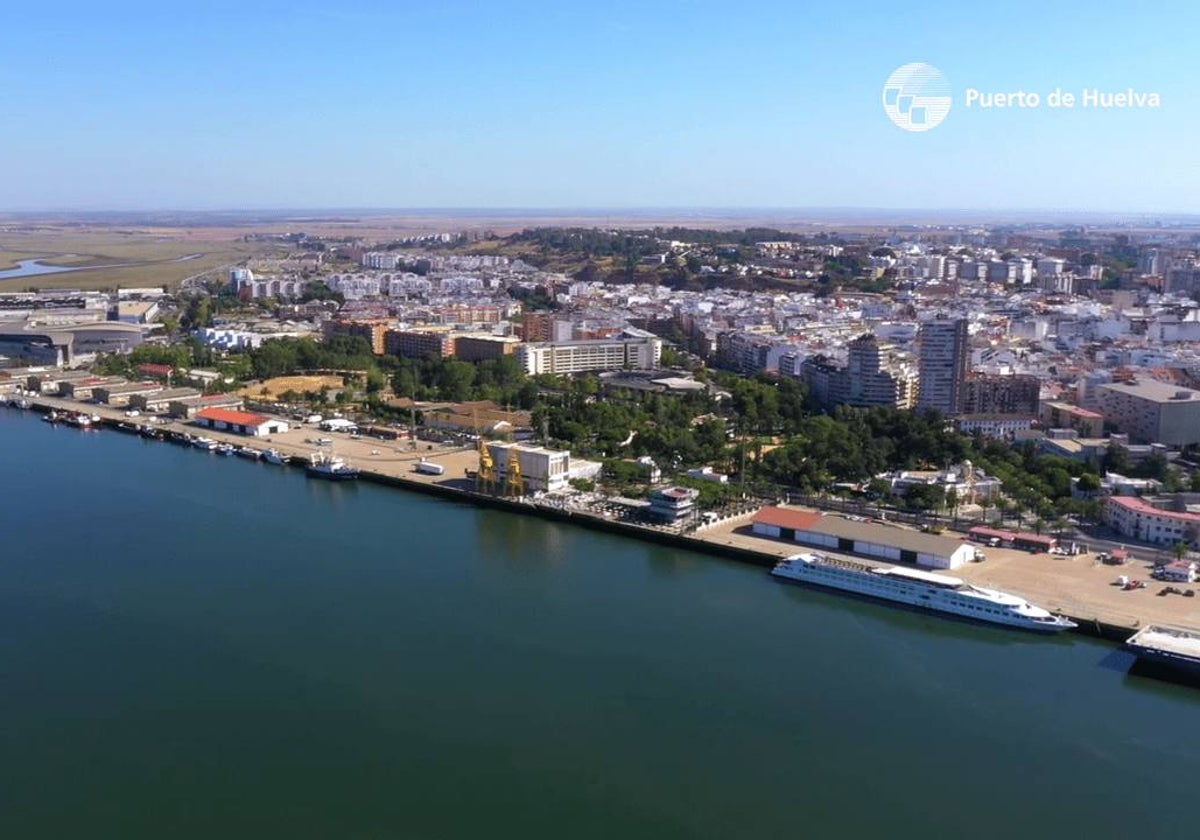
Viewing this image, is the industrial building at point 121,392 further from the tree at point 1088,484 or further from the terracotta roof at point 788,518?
the tree at point 1088,484

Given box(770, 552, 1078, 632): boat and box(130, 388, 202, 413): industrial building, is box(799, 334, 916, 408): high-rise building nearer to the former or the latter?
box(770, 552, 1078, 632): boat

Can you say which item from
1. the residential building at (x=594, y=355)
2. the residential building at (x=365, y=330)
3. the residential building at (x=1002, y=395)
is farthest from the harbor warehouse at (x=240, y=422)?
the residential building at (x=1002, y=395)

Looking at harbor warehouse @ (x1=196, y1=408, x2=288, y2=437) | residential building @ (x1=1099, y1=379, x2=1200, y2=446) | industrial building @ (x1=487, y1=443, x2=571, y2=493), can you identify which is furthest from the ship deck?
harbor warehouse @ (x1=196, y1=408, x2=288, y2=437)

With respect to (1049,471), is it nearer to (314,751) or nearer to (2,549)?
(314,751)

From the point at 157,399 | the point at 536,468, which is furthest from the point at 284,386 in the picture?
the point at 536,468

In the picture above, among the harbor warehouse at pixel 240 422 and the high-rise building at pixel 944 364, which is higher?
the high-rise building at pixel 944 364

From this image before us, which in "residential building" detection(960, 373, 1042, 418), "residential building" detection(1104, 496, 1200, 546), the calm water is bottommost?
the calm water

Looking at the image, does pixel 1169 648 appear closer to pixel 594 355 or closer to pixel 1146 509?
pixel 1146 509
